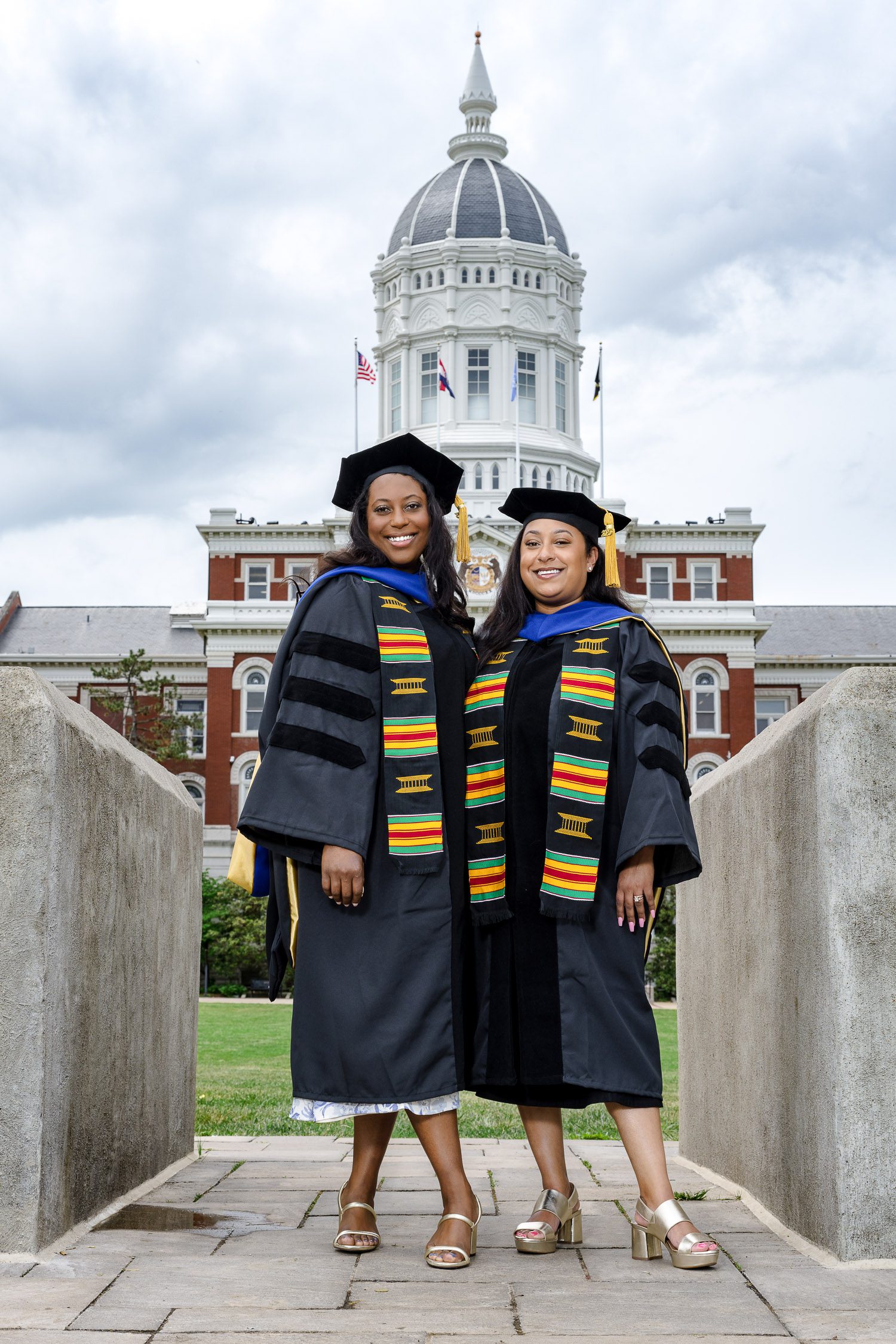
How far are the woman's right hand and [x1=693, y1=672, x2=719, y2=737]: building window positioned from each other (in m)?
45.9

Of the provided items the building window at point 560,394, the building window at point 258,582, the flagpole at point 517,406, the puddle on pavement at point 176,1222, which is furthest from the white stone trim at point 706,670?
the puddle on pavement at point 176,1222

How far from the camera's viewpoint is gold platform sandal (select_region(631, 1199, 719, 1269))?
3.77 meters

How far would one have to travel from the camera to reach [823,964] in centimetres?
381

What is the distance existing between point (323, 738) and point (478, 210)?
194 feet

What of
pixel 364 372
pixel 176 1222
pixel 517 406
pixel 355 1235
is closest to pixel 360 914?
pixel 355 1235

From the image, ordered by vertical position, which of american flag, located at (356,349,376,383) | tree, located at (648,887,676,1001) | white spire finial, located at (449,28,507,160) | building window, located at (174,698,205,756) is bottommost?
tree, located at (648,887,676,1001)

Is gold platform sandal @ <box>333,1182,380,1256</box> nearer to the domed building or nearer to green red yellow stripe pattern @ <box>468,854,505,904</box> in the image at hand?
green red yellow stripe pattern @ <box>468,854,505,904</box>

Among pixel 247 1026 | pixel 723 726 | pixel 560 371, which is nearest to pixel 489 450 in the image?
pixel 560 371

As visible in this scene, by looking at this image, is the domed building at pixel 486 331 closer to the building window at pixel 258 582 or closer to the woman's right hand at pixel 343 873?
the building window at pixel 258 582

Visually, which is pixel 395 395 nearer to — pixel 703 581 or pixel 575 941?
pixel 703 581

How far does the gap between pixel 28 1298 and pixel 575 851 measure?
6.09 ft

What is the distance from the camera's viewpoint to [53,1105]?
3805 mm

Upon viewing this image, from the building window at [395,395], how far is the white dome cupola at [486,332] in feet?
0.20

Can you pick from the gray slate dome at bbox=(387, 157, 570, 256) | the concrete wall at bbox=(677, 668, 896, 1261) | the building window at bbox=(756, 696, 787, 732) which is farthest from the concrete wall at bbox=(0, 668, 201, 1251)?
the gray slate dome at bbox=(387, 157, 570, 256)
